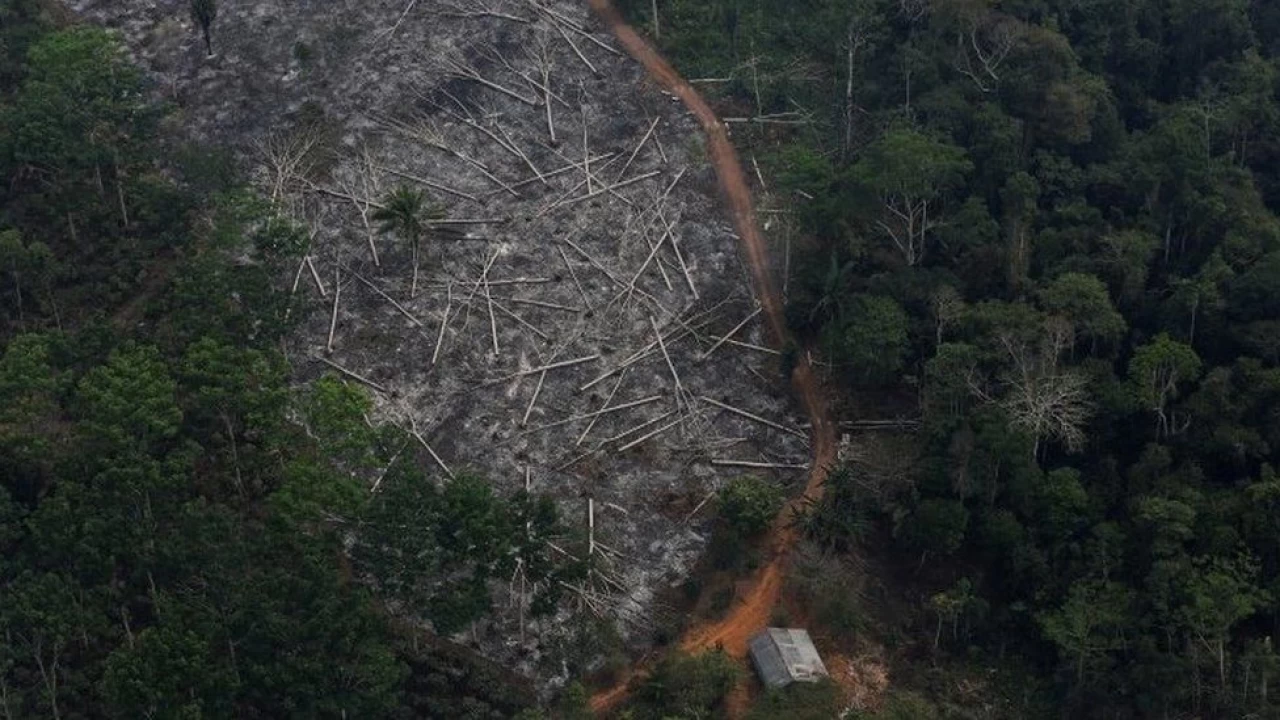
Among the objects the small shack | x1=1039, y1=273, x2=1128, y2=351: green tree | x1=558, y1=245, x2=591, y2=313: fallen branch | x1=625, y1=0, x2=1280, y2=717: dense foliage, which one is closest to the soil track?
the small shack

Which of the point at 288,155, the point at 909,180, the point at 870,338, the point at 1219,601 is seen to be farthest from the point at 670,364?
the point at 1219,601

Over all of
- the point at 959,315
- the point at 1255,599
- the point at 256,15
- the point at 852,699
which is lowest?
the point at 852,699

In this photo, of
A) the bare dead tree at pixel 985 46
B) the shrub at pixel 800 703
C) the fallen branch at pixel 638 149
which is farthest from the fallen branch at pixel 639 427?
the bare dead tree at pixel 985 46

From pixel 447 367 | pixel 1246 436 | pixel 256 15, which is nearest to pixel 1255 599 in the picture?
pixel 1246 436

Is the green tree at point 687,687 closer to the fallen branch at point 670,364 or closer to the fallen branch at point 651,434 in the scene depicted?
the fallen branch at point 651,434

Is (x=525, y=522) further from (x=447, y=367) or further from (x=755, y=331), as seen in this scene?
(x=755, y=331)

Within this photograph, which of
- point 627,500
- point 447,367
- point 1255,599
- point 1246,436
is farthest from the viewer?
point 447,367

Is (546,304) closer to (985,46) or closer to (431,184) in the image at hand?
(431,184)
